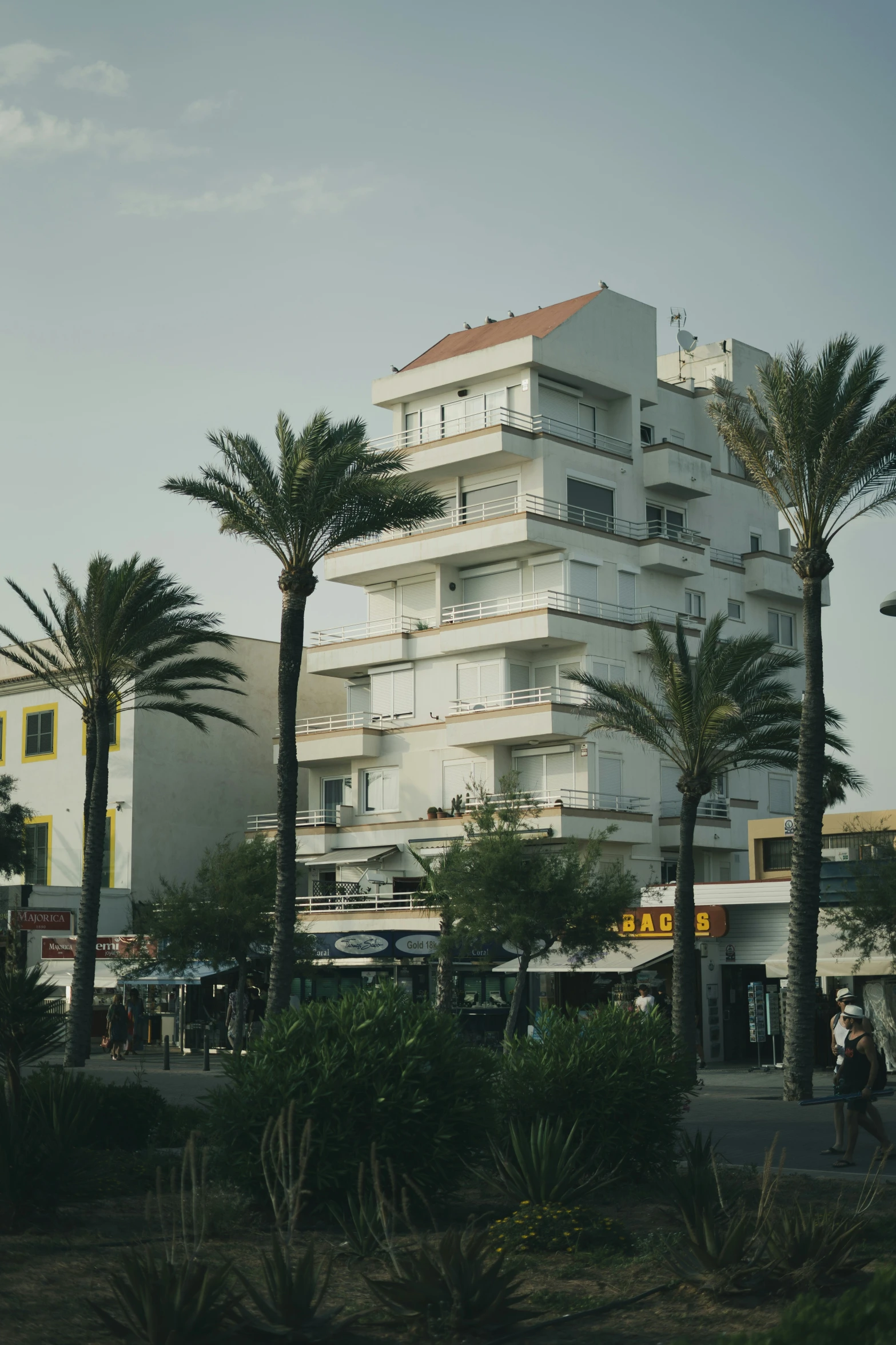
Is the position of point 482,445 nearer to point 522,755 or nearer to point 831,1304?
point 522,755

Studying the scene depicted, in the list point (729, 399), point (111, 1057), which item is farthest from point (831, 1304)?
point (111, 1057)

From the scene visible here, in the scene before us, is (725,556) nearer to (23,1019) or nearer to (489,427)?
(489,427)

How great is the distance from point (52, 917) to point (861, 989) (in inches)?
871

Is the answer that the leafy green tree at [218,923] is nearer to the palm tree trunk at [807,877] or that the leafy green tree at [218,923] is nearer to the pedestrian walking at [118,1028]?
the pedestrian walking at [118,1028]

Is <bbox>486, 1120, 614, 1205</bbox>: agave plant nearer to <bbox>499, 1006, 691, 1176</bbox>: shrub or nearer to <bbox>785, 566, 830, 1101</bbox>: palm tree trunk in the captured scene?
<bbox>499, 1006, 691, 1176</bbox>: shrub

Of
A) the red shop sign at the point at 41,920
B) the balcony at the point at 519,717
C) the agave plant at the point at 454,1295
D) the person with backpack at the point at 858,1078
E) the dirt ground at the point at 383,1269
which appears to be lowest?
the dirt ground at the point at 383,1269

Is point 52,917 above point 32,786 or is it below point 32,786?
below

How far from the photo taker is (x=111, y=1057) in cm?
4059

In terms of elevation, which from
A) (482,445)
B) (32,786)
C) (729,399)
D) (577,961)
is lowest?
(577,961)

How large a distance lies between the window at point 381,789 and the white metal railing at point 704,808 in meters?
9.31

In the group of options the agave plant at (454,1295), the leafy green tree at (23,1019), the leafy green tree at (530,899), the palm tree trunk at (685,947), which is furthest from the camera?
the leafy green tree at (530,899)

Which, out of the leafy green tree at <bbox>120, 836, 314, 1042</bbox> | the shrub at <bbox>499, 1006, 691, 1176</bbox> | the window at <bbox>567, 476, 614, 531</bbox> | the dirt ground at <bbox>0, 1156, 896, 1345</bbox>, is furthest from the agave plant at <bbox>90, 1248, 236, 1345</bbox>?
the window at <bbox>567, 476, 614, 531</bbox>

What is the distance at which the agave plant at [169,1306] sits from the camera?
7.92m

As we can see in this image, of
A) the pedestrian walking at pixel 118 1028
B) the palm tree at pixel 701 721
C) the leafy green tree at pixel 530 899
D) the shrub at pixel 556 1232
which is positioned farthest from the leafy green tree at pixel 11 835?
the shrub at pixel 556 1232
